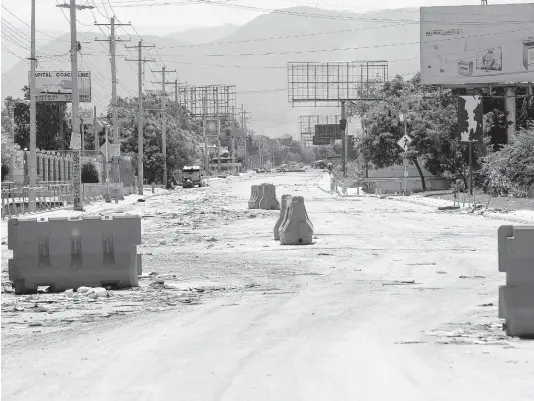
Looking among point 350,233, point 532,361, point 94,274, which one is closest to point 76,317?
point 94,274

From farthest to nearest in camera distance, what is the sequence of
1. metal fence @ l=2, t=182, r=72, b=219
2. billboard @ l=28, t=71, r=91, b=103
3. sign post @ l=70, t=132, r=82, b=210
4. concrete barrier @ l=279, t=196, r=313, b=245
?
1. billboard @ l=28, t=71, r=91, b=103
2. sign post @ l=70, t=132, r=82, b=210
3. metal fence @ l=2, t=182, r=72, b=219
4. concrete barrier @ l=279, t=196, r=313, b=245

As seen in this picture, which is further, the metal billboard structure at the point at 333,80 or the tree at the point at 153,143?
the tree at the point at 153,143

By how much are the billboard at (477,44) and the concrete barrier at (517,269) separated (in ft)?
192

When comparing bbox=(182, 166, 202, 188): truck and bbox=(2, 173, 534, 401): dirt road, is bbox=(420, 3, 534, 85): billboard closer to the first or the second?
bbox=(182, 166, 202, 188): truck

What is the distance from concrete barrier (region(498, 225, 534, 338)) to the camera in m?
10.5

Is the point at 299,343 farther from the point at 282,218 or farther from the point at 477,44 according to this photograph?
the point at 477,44

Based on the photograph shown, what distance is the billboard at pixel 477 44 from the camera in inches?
2645

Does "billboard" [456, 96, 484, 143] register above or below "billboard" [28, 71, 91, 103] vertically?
below

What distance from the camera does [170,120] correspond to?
114438 millimetres

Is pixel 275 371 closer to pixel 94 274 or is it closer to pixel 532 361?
pixel 532 361

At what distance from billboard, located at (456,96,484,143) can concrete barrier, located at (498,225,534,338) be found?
4802 cm

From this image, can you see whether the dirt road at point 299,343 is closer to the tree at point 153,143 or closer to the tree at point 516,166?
the tree at point 516,166

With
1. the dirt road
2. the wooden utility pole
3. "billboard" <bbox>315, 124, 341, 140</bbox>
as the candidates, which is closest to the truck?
the wooden utility pole

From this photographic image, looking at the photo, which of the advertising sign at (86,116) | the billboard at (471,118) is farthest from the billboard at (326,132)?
the billboard at (471,118)
